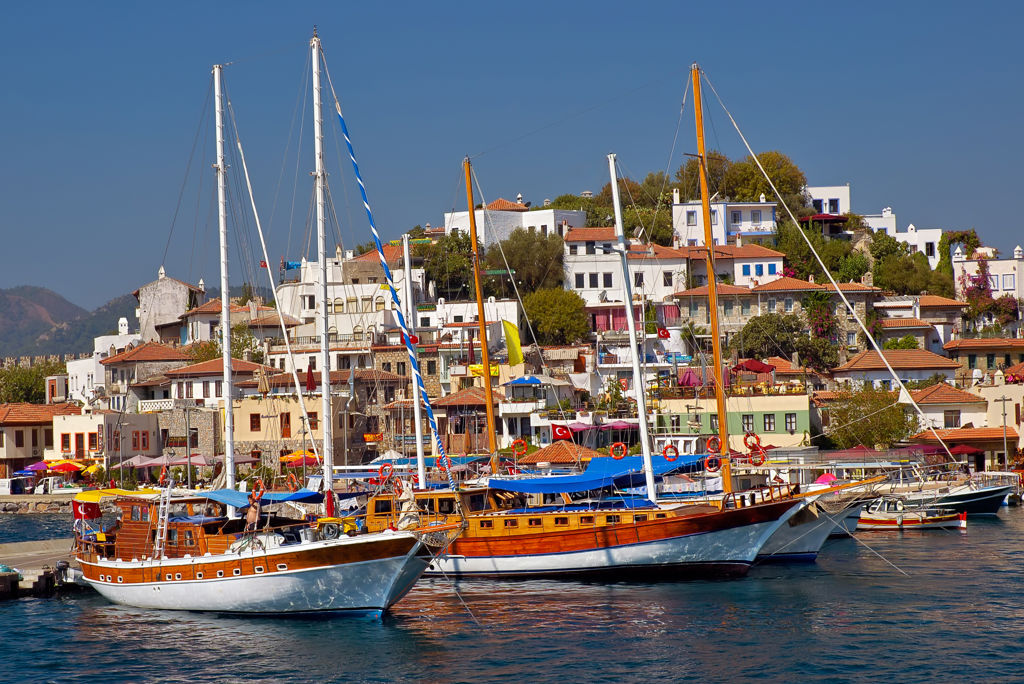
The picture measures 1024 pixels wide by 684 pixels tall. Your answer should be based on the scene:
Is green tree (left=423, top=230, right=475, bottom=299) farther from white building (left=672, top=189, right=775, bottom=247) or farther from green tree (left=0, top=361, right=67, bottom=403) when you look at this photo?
green tree (left=0, top=361, right=67, bottom=403)

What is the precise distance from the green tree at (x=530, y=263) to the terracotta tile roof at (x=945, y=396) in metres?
30.4

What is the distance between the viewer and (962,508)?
53938 mm

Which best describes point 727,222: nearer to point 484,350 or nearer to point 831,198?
point 831,198

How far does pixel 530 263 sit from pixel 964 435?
35566 mm

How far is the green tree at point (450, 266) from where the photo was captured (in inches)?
3551

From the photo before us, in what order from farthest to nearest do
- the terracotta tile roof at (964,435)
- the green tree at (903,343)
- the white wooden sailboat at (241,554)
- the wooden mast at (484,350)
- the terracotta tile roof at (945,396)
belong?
the green tree at (903,343), the terracotta tile roof at (945,396), the terracotta tile roof at (964,435), the wooden mast at (484,350), the white wooden sailboat at (241,554)

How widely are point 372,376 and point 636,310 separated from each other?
19372 millimetres

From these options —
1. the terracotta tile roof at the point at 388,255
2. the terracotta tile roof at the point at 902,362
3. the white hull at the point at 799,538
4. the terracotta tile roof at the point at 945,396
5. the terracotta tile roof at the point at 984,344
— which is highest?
the terracotta tile roof at the point at 388,255

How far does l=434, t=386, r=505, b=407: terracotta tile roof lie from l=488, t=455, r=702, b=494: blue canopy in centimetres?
2321

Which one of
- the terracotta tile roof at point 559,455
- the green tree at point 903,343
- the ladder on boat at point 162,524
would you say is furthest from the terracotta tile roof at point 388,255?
the ladder on boat at point 162,524

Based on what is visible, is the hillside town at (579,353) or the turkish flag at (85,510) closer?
the turkish flag at (85,510)

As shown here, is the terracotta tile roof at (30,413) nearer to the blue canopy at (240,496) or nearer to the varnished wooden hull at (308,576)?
the blue canopy at (240,496)

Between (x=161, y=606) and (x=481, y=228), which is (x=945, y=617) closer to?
(x=161, y=606)

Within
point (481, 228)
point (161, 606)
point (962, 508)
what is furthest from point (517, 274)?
point (161, 606)
